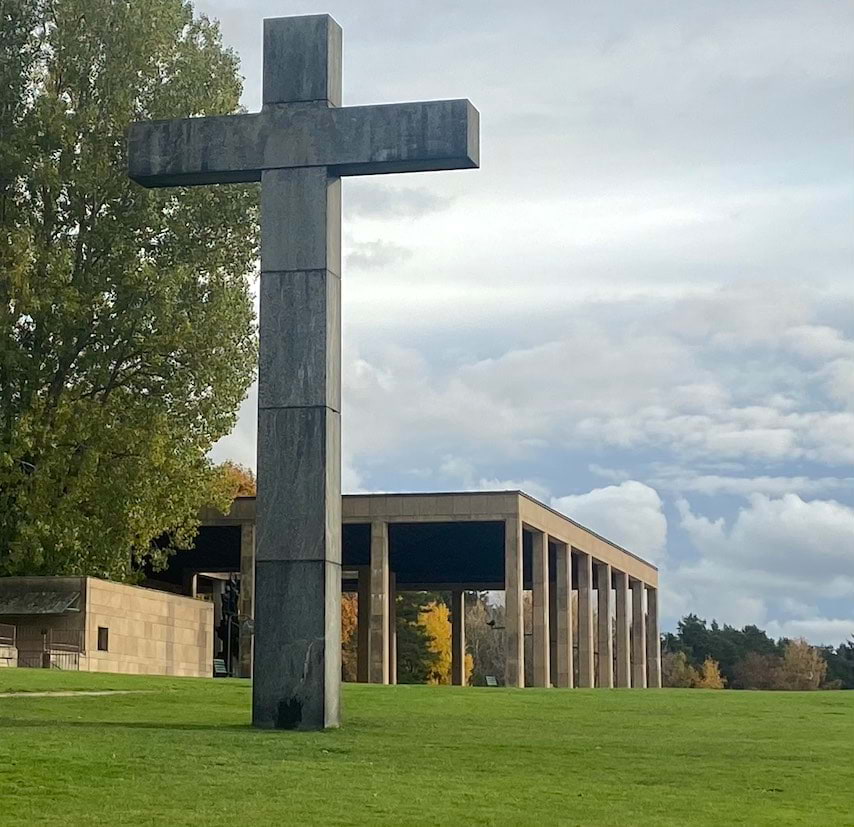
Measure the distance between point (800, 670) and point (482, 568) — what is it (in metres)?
51.7

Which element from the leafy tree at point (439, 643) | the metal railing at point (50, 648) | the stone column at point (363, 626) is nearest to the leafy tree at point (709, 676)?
the leafy tree at point (439, 643)

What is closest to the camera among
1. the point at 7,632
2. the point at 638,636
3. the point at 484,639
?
the point at 7,632

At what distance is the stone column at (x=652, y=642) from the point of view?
6925cm

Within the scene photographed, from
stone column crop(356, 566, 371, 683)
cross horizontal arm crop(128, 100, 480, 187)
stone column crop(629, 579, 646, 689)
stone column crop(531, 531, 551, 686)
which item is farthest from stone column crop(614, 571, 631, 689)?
cross horizontal arm crop(128, 100, 480, 187)

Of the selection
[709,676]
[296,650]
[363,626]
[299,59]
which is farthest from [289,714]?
[709,676]

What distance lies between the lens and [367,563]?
61.4m

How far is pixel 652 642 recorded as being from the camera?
232ft

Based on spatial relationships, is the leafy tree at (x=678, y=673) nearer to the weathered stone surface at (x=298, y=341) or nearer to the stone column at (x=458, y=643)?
the stone column at (x=458, y=643)

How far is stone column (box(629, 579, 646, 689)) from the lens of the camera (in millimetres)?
66688

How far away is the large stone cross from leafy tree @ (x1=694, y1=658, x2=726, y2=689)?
89.7 meters

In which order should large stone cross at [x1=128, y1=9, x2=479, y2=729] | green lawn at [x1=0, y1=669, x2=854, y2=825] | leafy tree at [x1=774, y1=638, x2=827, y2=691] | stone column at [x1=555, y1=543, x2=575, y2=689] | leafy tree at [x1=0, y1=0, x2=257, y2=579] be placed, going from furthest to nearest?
leafy tree at [x1=774, y1=638, x2=827, y2=691], stone column at [x1=555, y1=543, x2=575, y2=689], leafy tree at [x1=0, y1=0, x2=257, y2=579], large stone cross at [x1=128, y1=9, x2=479, y2=729], green lawn at [x1=0, y1=669, x2=854, y2=825]

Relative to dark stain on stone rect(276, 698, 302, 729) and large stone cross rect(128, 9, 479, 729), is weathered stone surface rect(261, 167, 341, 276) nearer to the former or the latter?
large stone cross rect(128, 9, 479, 729)

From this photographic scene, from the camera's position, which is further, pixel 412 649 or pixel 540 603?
pixel 412 649

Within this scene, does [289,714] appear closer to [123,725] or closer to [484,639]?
[123,725]
